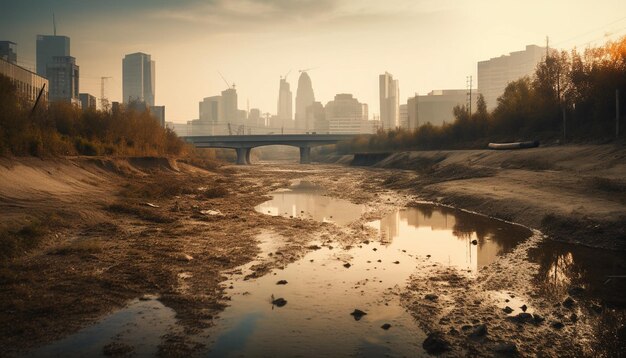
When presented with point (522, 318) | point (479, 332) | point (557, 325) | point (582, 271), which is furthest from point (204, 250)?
point (582, 271)

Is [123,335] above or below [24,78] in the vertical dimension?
below

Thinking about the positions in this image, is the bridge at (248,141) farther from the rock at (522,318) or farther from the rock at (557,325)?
the rock at (557,325)

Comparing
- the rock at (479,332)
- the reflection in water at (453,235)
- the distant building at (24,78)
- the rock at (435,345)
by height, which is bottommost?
the rock at (435,345)

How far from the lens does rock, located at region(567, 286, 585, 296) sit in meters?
10.5

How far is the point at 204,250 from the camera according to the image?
48.8 ft

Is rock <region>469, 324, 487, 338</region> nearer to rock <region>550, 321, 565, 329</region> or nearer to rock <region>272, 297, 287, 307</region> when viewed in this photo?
rock <region>550, 321, 565, 329</region>

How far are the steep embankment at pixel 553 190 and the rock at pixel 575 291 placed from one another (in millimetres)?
5155

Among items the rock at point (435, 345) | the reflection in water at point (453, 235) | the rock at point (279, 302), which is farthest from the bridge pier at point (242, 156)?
the rock at point (435, 345)

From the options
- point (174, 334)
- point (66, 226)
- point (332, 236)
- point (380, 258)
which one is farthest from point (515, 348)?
point (66, 226)

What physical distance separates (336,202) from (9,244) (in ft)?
71.6

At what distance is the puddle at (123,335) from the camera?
7.28 meters

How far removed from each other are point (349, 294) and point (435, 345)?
3.26m

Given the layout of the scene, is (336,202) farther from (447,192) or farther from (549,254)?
(549,254)

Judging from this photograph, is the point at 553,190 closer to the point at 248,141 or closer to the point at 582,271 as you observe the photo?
the point at 582,271
